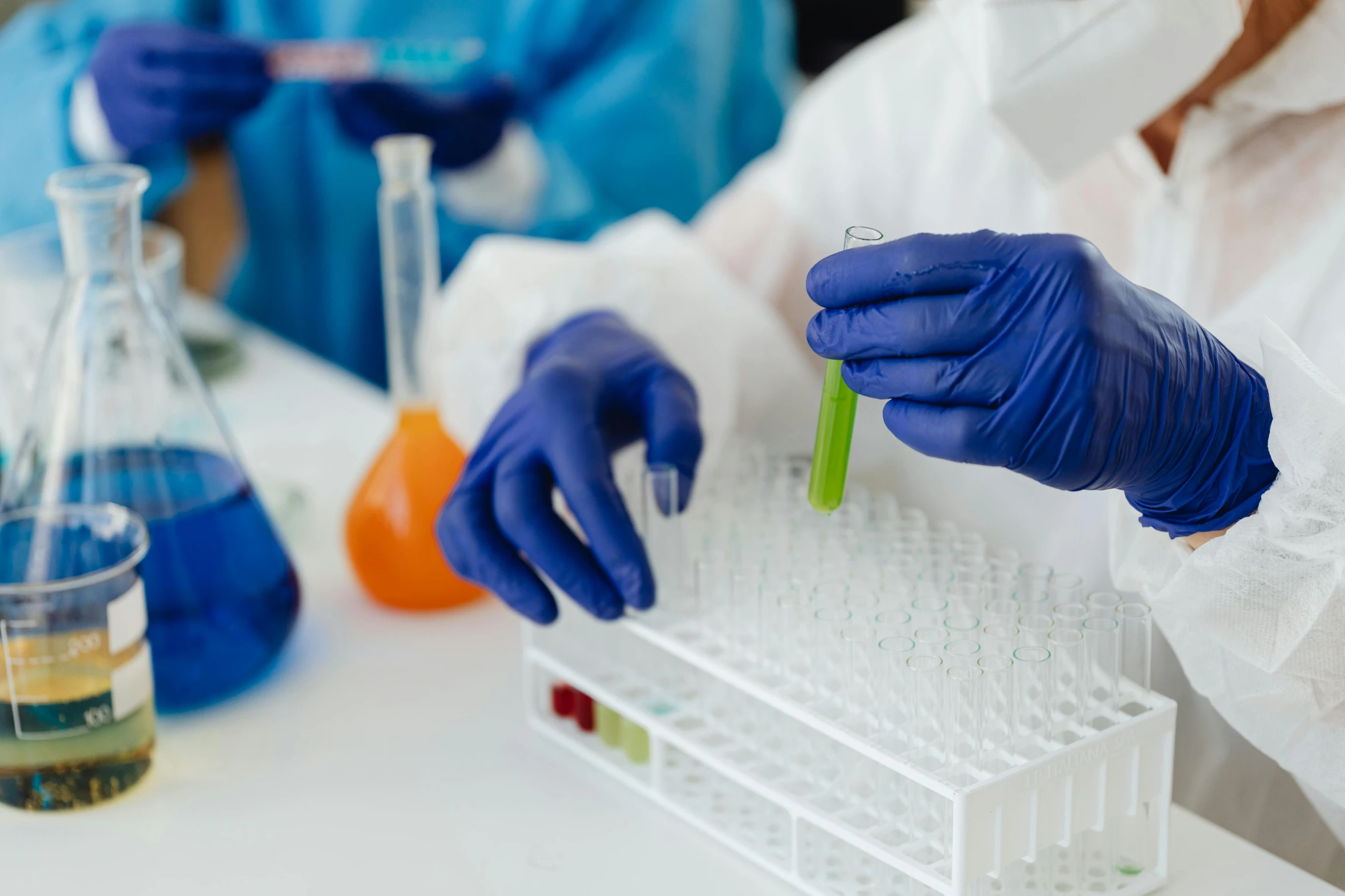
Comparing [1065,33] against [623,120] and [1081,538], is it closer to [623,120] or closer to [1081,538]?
[1081,538]

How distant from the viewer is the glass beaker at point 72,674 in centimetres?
86

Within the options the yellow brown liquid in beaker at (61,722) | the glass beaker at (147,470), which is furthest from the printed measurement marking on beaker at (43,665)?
the glass beaker at (147,470)

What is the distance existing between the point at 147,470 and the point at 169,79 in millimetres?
981

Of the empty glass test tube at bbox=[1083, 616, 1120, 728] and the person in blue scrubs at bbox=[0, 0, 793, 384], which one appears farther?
the person in blue scrubs at bbox=[0, 0, 793, 384]

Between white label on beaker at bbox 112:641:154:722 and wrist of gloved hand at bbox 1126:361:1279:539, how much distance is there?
0.66 meters

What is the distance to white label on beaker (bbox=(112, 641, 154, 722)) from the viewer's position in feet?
2.88

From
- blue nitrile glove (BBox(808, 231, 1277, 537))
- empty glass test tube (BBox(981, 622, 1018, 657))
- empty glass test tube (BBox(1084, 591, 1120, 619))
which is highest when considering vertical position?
blue nitrile glove (BBox(808, 231, 1277, 537))

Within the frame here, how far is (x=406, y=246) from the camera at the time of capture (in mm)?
1089

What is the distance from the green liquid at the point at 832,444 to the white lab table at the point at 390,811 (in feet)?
0.82

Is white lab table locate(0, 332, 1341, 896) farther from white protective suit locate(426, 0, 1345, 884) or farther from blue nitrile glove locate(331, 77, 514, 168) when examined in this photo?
blue nitrile glove locate(331, 77, 514, 168)

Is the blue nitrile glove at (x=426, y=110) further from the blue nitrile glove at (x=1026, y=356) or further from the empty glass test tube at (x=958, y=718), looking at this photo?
the empty glass test tube at (x=958, y=718)

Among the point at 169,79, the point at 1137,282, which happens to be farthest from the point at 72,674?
the point at 169,79

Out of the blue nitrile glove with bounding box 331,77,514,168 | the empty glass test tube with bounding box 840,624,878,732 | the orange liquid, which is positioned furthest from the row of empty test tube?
the blue nitrile glove with bounding box 331,77,514,168

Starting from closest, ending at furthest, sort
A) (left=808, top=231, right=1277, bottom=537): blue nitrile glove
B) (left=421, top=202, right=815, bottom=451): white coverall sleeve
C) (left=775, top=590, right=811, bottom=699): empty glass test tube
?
(left=808, top=231, right=1277, bottom=537): blue nitrile glove, (left=775, top=590, right=811, bottom=699): empty glass test tube, (left=421, top=202, right=815, bottom=451): white coverall sleeve
